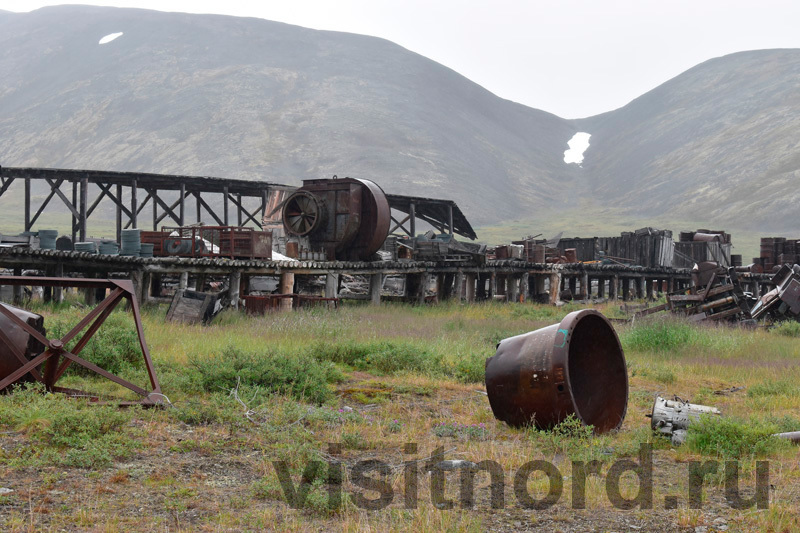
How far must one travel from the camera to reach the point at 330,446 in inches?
283

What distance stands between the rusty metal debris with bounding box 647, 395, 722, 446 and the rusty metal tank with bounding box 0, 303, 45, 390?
6515 mm

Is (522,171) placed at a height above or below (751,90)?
below

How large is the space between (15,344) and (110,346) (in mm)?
2027

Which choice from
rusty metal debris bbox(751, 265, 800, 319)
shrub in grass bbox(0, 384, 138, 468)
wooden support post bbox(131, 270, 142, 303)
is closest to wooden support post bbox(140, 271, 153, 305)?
wooden support post bbox(131, 270, 142, 303)

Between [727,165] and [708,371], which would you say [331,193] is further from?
[727,165]

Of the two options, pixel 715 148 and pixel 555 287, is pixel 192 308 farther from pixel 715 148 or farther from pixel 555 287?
pixel 715 148

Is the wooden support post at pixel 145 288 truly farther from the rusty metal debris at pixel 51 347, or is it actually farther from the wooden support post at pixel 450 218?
the wooden support post at pixel 450 218

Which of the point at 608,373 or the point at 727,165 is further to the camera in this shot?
the point at 727,165

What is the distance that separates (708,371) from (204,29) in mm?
176370


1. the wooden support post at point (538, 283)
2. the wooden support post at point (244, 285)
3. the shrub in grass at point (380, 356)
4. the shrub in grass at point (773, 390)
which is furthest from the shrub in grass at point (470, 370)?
the wooden support post at point (538, 283)

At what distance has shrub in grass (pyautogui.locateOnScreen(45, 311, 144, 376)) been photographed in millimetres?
10414

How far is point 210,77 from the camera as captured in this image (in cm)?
14450

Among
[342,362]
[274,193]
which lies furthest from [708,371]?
[274,193]

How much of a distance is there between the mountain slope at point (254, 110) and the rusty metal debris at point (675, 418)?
94536 mm
